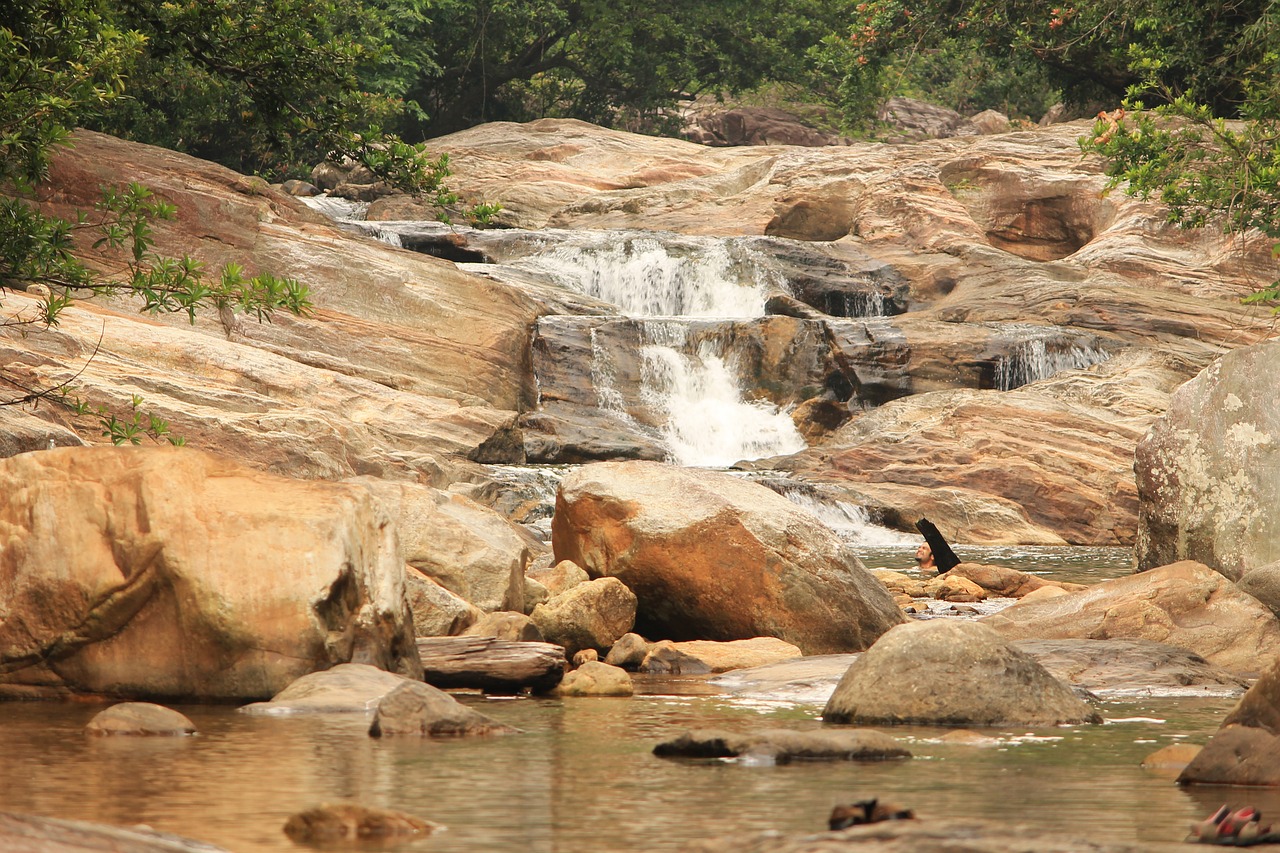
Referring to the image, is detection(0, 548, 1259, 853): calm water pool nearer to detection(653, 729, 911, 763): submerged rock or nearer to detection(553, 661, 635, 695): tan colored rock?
detection(653, 729, 911, 763): submerged rock

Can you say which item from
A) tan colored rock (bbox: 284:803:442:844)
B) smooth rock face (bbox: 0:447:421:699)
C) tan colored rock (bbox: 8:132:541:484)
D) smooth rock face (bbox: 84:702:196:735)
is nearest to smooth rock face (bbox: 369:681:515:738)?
smooth rock face (bbox: 84:702:196:735)

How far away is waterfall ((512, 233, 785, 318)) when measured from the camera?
2884 cm

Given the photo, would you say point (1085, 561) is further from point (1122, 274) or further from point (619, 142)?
point (619, 142)

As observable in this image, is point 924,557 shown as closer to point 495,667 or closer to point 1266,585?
point 1266,585

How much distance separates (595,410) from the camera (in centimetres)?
2359

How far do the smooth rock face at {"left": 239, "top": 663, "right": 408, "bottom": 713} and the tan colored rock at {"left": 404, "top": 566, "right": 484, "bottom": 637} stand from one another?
187cm

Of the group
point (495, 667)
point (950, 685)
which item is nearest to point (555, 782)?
point (950, 685)

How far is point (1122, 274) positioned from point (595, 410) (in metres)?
12.8

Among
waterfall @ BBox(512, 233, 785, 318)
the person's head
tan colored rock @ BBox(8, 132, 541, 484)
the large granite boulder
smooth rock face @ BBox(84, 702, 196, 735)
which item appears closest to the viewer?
the large granite boulder

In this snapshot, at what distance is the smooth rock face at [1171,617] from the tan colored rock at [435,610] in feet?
12.1

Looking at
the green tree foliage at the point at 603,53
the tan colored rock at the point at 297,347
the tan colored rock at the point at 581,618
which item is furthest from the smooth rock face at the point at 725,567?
the green tree foliage at the point at 603,53

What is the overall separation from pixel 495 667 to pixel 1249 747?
4008mm

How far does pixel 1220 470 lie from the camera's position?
1218cm

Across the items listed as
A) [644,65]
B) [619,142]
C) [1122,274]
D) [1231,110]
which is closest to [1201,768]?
[1122,274]
